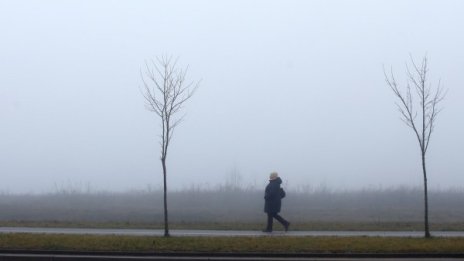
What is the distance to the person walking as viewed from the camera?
25891 mm

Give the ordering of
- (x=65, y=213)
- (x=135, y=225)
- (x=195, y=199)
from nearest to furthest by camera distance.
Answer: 1. (x=135, y=225)
2. (x=65, y=213)
3. (x=195, y=199)

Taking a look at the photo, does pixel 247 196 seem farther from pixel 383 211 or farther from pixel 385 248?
pixel 385 248

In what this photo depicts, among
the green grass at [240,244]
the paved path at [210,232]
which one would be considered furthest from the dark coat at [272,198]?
the green grass at [240,244]

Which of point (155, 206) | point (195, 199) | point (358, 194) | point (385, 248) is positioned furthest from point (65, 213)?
point (385, 248)

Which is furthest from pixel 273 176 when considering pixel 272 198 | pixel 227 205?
pixel 227 205

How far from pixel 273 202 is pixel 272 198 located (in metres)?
0.13

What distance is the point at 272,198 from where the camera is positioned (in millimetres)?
26297

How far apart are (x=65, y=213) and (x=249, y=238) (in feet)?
69.9

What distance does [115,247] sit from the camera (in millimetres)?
20781

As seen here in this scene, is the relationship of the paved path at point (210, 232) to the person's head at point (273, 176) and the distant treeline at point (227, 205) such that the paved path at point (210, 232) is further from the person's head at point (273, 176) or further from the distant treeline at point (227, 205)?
the distant treeline at point (227, 205)

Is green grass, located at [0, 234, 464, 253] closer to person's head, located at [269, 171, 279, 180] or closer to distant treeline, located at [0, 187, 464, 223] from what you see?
person's head, located at [269, 171, 279, 180]

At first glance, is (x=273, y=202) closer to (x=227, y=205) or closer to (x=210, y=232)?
(x=210, y=232)

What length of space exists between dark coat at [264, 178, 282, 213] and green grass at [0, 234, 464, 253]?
147 inches

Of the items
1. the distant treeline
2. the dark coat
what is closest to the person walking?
the dark coat
